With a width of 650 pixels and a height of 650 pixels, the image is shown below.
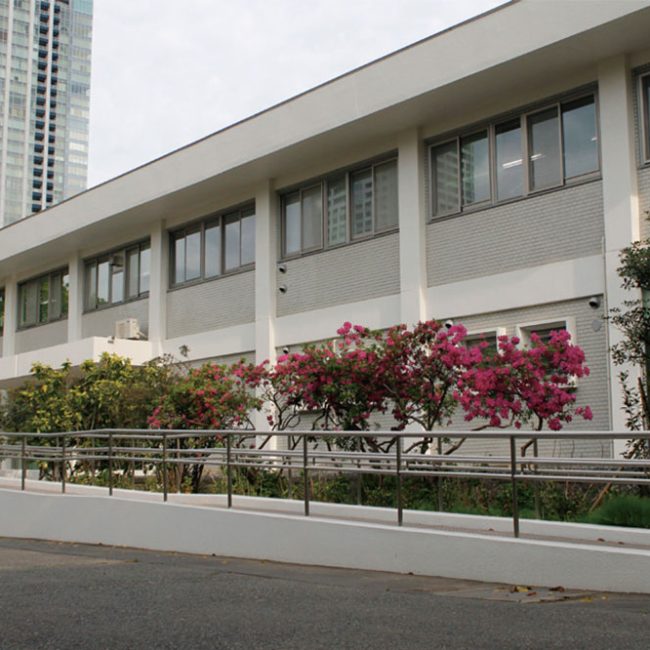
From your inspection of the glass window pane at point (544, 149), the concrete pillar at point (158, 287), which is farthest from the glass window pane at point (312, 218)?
the glass window pane at point (544, 149)

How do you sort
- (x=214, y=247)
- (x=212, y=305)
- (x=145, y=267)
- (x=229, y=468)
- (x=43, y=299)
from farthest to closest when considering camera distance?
(x=43, y=299)
(x=145, y=267)
(x=214, y=247)
(x=212, y=305)
(x=229, y=468)

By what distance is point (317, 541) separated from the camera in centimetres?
1084

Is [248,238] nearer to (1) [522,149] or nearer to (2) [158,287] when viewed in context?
(2) [158,287]

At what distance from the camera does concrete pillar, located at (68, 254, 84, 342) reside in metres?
26.1

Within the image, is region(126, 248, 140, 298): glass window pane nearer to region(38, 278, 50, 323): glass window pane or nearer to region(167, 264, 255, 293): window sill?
region(167, 264, 255, 293): window sill

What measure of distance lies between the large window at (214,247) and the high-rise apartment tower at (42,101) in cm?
11373

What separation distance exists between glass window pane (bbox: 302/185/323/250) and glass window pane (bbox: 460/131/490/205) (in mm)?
3569

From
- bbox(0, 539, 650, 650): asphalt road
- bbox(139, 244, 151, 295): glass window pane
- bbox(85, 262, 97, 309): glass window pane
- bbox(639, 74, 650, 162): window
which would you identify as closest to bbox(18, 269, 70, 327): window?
bbox(85, 262, 97, 309): glass window pane

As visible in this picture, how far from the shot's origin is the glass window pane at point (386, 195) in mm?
17719

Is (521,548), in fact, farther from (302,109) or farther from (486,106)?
(302,109)

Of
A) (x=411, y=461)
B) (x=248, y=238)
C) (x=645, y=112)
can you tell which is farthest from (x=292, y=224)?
(x=411, y=461)

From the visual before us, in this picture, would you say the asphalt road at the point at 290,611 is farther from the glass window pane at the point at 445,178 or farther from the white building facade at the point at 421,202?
the glass window pane at the point at 445,178

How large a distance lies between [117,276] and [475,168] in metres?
11.7

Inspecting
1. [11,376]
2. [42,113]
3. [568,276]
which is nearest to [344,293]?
[568,276]
